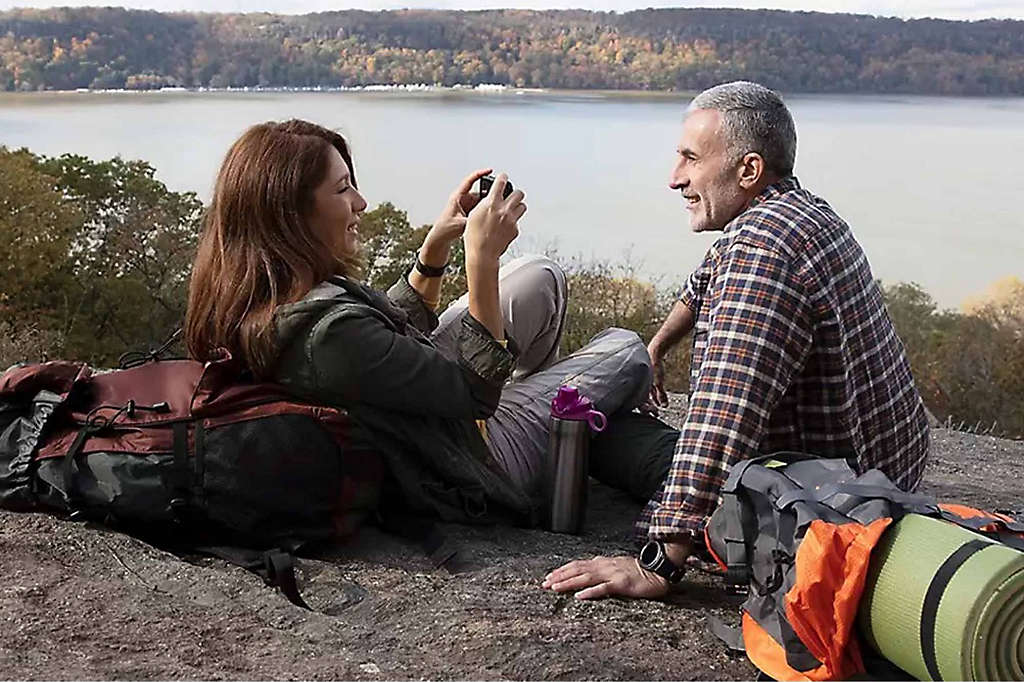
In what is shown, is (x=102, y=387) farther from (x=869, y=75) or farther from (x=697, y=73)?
(x=869, y=75)

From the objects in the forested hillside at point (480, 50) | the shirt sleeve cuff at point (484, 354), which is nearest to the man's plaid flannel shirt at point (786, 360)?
the shirt sleeve cuff at point (484, 354)

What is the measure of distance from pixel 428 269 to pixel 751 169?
0.86m

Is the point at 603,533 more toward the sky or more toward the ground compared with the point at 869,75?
more toward the ground

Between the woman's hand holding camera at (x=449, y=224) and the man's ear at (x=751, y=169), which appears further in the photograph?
the woman's hand holding camera at (x=449, y=224)

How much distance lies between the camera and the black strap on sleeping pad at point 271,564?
206 cm

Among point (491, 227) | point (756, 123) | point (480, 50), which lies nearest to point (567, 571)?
point (491, 227)

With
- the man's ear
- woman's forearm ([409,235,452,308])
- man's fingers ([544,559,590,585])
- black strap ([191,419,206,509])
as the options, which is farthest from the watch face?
woman's forearm ([409,235,452,308])

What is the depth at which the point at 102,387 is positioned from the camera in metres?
2.30

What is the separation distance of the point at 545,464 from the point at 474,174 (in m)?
0.65

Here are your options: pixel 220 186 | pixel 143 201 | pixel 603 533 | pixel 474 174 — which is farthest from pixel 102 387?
pixel 143 201

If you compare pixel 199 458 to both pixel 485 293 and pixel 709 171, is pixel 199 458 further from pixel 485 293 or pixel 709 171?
pixel 709 171

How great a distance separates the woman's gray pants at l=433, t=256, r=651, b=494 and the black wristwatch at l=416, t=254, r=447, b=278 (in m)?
0.09

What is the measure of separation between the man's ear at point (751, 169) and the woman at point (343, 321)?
1.42 ft

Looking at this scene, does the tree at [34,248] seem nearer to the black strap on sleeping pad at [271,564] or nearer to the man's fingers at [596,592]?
the black strap on sleeping pad at [271,564]
